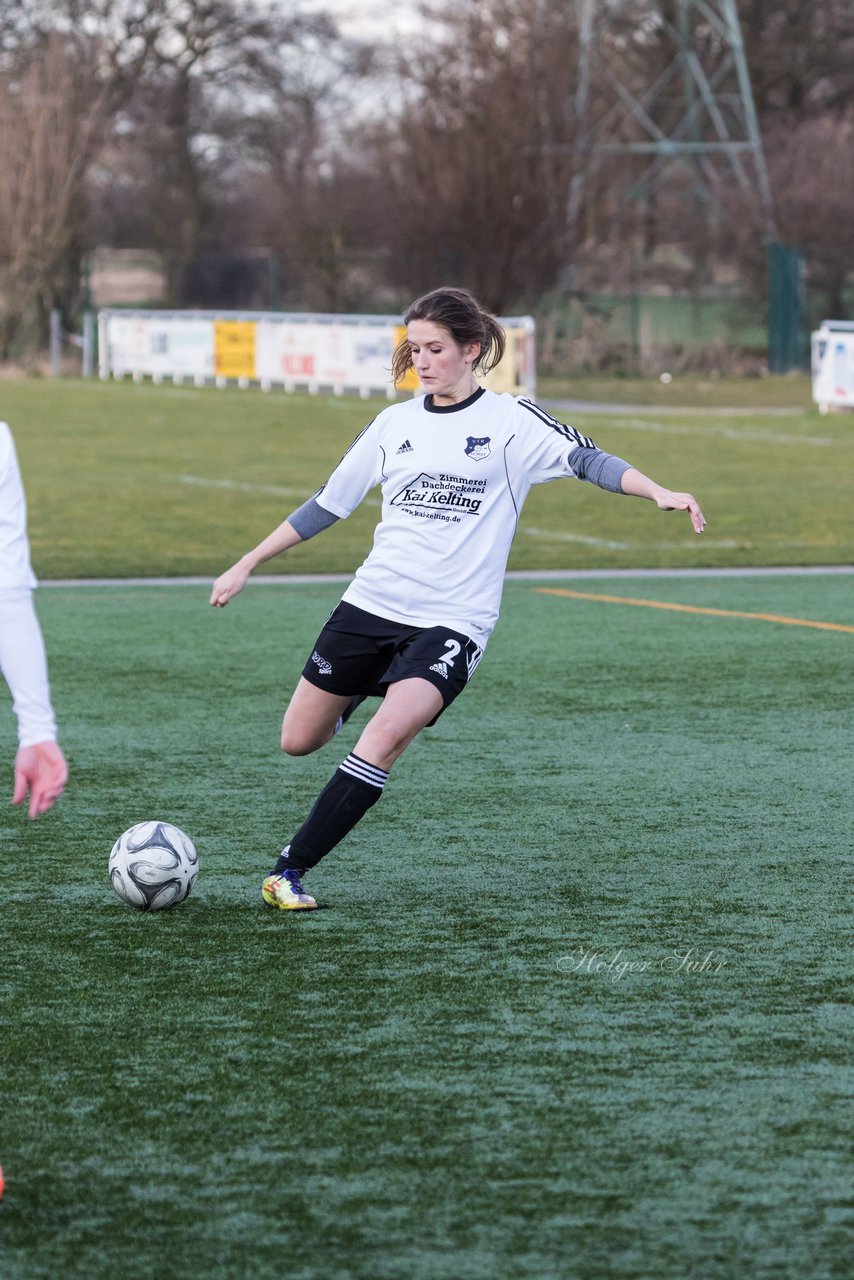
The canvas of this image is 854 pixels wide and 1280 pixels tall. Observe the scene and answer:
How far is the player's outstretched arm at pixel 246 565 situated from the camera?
18.6ft

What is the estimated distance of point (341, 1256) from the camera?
3.52 metres

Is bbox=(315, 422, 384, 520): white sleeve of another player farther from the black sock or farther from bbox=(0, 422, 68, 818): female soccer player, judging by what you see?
bbox=(0, 422, 68, 818): female soccer player

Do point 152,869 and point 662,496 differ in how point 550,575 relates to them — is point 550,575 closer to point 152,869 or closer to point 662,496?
point 152,869

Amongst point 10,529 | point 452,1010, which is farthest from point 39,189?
point 10,529

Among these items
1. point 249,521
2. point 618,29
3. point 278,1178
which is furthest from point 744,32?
point 278,1178

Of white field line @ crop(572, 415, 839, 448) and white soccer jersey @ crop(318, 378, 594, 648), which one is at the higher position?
white soccer jersey @ crop(318, 378, 594, 648)

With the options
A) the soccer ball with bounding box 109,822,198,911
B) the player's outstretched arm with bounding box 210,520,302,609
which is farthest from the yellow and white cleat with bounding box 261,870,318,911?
the player's outstretched arm with bounding box 210,520,302,609

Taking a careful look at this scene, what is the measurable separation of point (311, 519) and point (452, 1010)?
1692 millimetres

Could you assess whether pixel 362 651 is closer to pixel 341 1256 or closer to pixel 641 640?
pixel 341 1256

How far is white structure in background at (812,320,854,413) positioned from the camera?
30.2 metres

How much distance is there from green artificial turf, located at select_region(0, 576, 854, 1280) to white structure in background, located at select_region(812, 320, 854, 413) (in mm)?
21731

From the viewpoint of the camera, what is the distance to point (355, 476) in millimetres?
5973

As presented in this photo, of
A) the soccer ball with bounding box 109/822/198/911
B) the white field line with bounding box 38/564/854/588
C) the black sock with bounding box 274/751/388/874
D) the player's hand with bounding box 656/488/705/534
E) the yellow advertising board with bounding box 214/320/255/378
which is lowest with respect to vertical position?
the white field line with bounding box 38/564/854/588

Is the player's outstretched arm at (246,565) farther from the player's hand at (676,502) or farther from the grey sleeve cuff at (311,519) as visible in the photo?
the player's hand at (676,502)
